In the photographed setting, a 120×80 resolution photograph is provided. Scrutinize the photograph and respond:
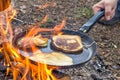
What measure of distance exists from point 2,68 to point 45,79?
486 mm

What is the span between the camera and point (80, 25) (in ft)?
14.1

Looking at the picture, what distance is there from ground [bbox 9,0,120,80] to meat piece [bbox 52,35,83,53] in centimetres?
44

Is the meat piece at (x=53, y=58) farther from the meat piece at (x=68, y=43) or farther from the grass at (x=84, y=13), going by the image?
the grass at (x=84, y=13)

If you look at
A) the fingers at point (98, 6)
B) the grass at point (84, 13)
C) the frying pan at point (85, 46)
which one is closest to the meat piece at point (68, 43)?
the frying pan at point (85, 46)

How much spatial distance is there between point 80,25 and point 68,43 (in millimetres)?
1330

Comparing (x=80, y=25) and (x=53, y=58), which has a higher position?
(x=53, y=58)

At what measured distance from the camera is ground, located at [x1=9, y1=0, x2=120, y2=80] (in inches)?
132

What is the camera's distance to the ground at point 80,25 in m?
3.35

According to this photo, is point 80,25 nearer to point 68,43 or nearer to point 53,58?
point 68,43

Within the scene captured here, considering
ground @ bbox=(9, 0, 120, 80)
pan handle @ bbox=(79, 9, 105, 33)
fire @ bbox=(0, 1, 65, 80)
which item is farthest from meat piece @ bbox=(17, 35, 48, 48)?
ground @ bbox=(9, 0, 120, 80)

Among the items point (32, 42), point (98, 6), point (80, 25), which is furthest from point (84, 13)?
point (32, 42)

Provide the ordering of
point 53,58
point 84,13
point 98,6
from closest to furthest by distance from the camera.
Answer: point 53,58
point 98,6
point 84,13

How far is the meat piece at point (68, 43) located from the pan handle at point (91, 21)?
0.43 feet

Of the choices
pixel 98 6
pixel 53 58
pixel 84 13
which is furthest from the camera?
pixel 84 13
